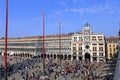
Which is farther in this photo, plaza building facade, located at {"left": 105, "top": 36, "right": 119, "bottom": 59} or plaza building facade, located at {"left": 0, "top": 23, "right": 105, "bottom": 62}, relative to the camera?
plaza building facade, located at {"left": 105, "top": 36, "right": 119, "bottom": 59}

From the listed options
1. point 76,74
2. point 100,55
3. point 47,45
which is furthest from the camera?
point 47,45

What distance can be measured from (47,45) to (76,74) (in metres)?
51.1

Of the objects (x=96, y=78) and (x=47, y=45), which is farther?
(x=47, y=45)

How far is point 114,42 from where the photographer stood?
83.5 meters

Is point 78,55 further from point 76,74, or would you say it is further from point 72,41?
point 76,74

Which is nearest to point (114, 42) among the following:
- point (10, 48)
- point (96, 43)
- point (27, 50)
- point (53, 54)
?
point (96, 43)

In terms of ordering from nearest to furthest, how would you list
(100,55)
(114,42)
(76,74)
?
(76,74), (100,55), (114,42)

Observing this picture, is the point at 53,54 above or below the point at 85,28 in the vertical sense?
below

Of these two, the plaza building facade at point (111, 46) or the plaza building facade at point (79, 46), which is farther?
the plaza building facade at point (111, 46)

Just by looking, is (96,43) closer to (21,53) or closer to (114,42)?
(114,42)

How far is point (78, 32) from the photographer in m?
83.6

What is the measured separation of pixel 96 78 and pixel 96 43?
45.8m

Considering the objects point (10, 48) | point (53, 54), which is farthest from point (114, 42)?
point (10, 48)

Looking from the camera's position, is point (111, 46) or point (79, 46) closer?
point (79, 46)
